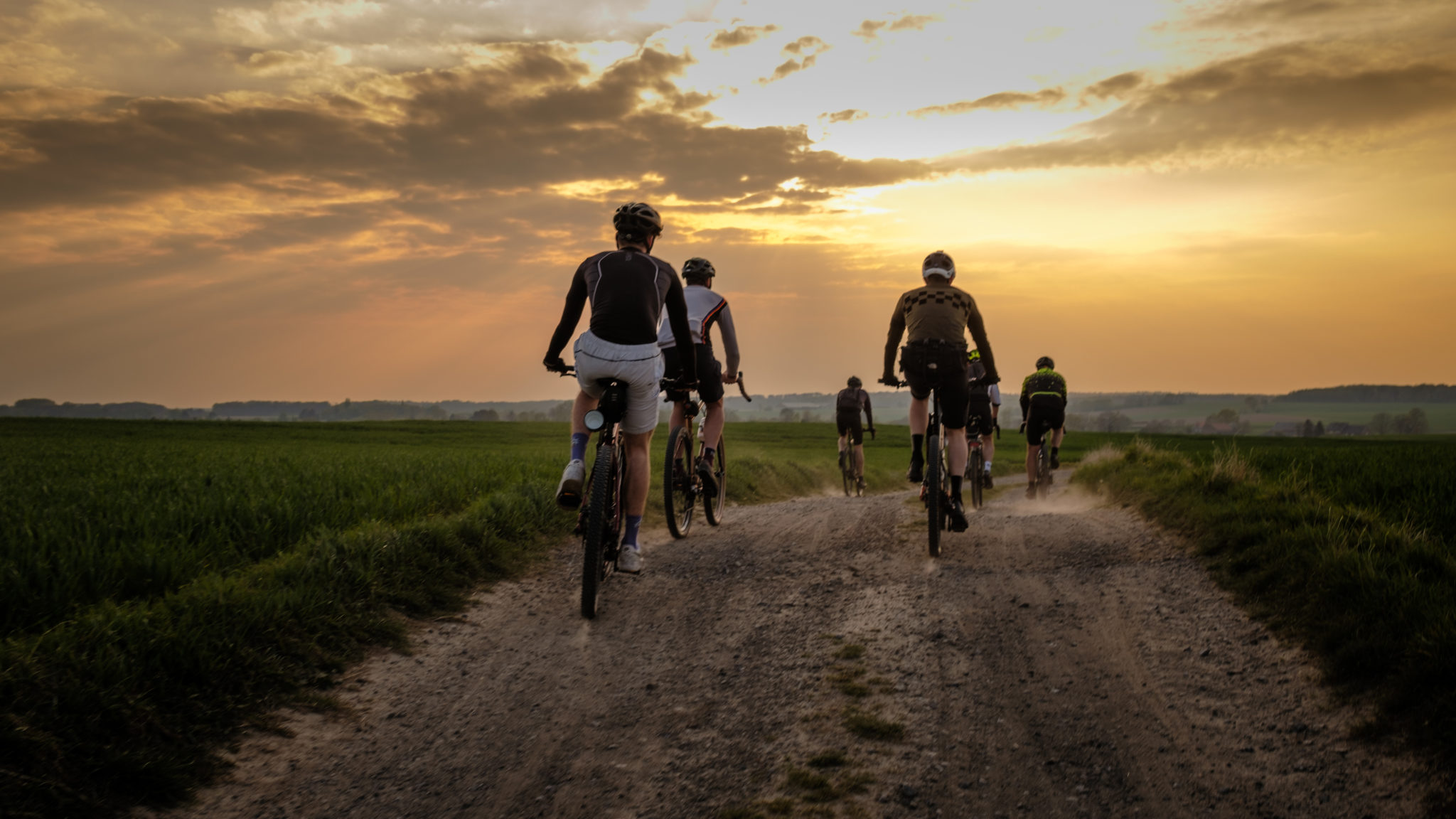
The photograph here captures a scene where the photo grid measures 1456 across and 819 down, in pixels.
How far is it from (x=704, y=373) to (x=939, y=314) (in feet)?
7.82

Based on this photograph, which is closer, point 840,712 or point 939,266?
point 840,712

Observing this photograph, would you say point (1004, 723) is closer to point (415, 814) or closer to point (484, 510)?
point (415, 814)

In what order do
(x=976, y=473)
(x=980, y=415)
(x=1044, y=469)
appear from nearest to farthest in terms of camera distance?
(x=980, y=415) → (x=976, y=473) → (x=1044, y=469)

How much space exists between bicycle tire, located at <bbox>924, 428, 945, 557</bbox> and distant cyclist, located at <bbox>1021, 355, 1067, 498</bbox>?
6.39 m

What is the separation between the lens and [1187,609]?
5609 millimetres

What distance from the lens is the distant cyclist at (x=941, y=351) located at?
25.9 feet

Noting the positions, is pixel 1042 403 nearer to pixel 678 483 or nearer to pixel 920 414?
pixel 920 414

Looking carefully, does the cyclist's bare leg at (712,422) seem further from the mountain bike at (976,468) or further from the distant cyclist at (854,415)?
the distant cyclist at (854,415)

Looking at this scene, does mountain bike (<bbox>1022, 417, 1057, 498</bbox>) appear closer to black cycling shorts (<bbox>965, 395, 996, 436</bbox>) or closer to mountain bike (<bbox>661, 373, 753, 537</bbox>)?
black cycling shorts (<bbox>965, 395, 996, 436</bbox>)

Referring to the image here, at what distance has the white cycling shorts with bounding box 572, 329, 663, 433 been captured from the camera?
18.9ft

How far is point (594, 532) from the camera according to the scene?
5.56 metres

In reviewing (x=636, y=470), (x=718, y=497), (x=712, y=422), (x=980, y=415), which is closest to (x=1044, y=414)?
(x=980, y=415)

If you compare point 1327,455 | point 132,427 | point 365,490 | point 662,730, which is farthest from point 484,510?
point 132,427

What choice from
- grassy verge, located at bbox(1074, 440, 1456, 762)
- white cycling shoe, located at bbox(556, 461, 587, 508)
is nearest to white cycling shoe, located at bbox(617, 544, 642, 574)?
white cycling shoe, located at bbox(556, 461, 587, 508)
